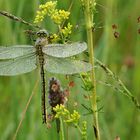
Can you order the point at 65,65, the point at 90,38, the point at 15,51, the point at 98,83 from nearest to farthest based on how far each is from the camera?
the point at 90,38
the point at 65,65
the point at 15,51
the point at 98,83

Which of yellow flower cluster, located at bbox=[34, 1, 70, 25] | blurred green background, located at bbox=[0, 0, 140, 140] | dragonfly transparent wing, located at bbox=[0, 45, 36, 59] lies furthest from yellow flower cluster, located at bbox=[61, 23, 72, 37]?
blurred green background, located at bbox=[0, 0, 140, 140]

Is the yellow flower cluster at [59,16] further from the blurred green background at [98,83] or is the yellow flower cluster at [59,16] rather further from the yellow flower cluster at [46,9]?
the blurred green background at [98,83]

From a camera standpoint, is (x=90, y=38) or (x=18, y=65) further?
(x=18, y=65)

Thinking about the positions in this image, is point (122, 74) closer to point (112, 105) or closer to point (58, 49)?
point (112, 105)

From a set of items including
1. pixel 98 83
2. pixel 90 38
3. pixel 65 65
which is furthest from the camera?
pixel 98 83

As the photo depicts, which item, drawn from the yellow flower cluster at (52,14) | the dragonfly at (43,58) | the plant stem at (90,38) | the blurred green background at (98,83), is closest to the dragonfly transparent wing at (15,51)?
the dragonfly at (43,58)

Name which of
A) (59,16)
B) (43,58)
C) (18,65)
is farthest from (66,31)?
(18,65)

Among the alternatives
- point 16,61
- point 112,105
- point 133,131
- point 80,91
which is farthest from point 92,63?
point 112,105

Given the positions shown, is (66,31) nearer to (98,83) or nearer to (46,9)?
(46,9)
